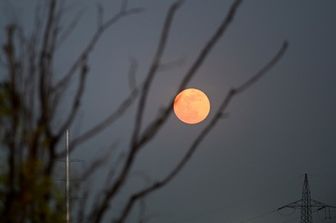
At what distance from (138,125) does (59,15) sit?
177 millimetres

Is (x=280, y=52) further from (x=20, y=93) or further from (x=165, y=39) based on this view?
(x=20, y=93)

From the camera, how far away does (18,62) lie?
525 millimetres

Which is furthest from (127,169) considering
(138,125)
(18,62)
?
(18,62)

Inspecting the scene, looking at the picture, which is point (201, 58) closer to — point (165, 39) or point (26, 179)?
point (165, 39)

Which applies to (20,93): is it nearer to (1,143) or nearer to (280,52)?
(1,143)

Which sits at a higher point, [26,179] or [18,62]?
[18,62]

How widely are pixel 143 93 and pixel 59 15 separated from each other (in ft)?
0.53

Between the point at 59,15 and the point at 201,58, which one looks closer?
the point at 201,58

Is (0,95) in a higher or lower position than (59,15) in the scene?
lower

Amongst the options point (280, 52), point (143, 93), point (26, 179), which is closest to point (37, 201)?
point (26, 179)

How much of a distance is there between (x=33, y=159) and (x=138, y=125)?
4.0 inches

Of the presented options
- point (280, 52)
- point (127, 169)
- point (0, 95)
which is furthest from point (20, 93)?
point (280, 52)

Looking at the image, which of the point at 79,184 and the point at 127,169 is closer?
the point at 127,169

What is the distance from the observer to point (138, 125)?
47cm
